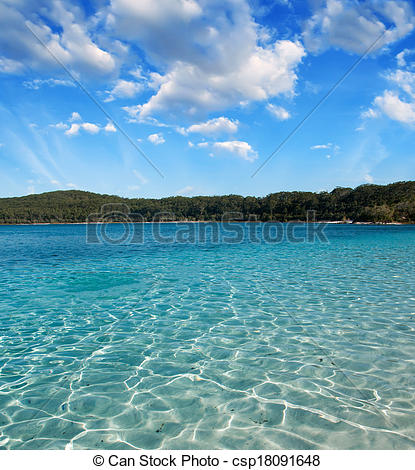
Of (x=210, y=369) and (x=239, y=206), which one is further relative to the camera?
(x=239, y=206)

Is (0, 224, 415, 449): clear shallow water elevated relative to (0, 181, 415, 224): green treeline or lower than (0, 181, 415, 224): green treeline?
lower

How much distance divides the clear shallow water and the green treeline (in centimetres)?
12545

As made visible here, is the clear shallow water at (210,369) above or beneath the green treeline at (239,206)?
beneath

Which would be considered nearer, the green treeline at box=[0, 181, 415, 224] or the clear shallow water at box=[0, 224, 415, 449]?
the clear shallow water at box=[0, 224, 415, 449]

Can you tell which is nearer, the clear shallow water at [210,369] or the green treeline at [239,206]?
the clear shallow water at [210,369]

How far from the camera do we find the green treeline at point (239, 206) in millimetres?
129875

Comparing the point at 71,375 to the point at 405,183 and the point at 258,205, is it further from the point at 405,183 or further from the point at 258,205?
the point at 258,205

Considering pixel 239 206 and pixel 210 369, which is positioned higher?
pixel 239 206

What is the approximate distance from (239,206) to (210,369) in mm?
174023

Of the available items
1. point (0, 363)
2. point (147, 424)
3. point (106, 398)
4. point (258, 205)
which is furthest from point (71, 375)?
point (258, 205)

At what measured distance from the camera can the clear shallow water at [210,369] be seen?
3941mm

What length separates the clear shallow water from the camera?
3.94m

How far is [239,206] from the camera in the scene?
178 m

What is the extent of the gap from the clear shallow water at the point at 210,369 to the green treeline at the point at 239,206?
125 metres
